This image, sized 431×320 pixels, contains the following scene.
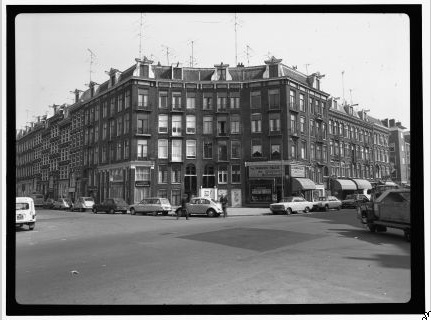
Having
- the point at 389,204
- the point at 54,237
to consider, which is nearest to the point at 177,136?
the point at 54,237

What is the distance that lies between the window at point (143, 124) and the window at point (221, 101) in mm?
Result: 3976

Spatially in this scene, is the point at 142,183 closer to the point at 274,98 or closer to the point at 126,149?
the point at 126,149

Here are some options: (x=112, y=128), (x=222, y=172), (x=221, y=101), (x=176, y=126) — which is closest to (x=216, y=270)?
(x=112, y=128)

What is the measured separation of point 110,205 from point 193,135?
5.74 meters

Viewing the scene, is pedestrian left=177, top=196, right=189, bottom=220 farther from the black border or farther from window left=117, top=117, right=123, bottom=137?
the black border

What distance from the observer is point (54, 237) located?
14109 mm

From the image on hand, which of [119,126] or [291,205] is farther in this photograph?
[291,205]

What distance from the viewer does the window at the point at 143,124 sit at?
16.8 m

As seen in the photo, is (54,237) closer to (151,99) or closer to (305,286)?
(151,99)

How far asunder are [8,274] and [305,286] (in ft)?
17.7

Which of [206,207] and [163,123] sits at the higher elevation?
[163,123]

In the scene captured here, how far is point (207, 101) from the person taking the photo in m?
13.7

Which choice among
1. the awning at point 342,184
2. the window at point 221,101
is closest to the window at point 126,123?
the window at point 221,101

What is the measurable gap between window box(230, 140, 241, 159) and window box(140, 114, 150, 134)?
4995mm
